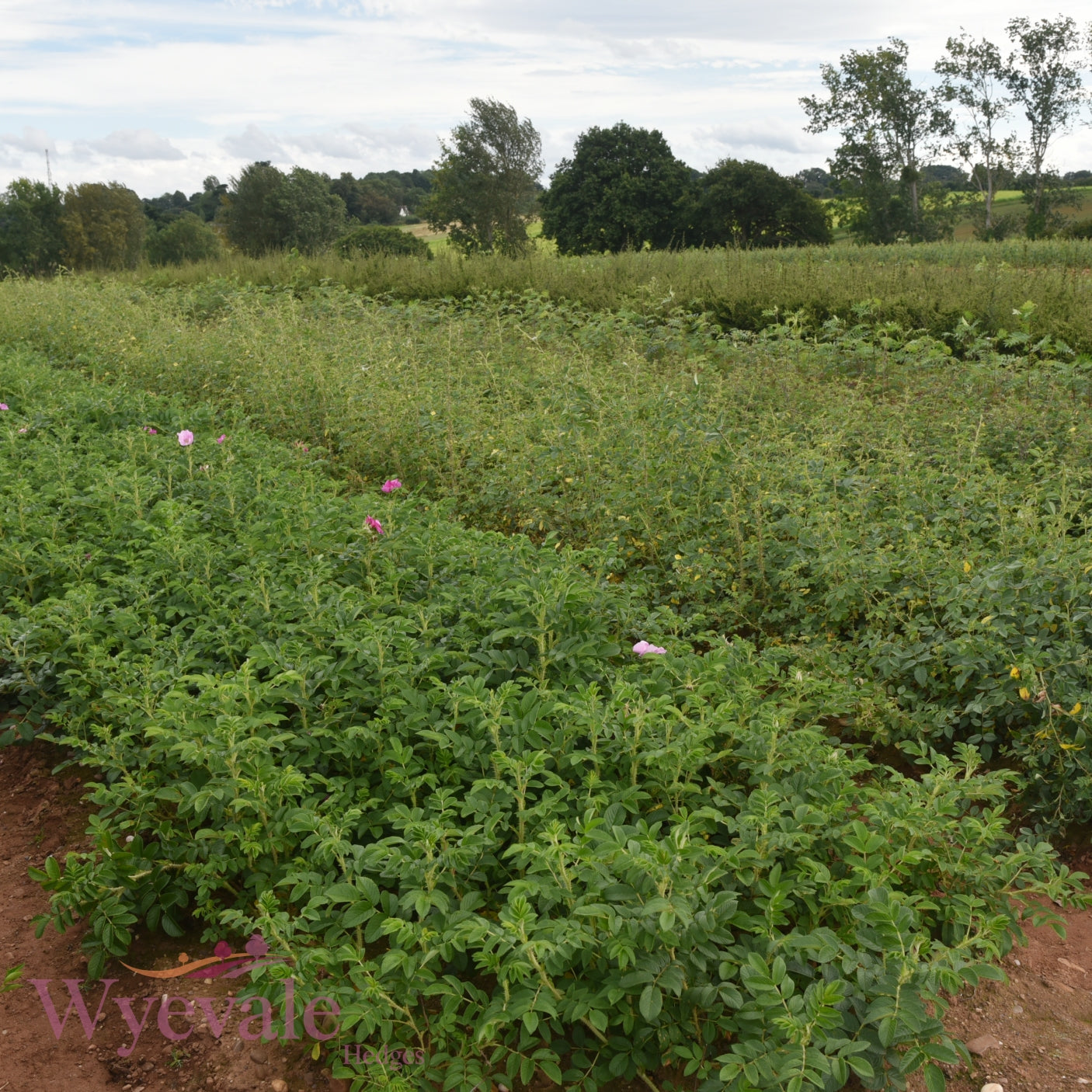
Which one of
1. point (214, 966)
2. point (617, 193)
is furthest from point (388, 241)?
point (214, 966)

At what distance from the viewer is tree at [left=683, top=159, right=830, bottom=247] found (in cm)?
3297

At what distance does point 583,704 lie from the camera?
2.43 m

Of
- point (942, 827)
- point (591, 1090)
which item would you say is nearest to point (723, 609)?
point (942, 827)

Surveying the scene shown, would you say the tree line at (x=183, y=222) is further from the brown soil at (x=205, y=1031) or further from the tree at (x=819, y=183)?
the brown soil at (x=205, y=1031)

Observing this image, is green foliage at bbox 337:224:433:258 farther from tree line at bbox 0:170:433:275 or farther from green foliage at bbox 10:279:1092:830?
green foliage at bbox 10:279:1092:830

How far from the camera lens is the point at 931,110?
133ft

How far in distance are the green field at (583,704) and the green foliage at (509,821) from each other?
0.01 m

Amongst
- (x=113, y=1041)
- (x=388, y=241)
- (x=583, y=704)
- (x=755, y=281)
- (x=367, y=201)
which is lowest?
(x=113, y=1041)

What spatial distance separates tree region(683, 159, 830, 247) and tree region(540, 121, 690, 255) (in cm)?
118

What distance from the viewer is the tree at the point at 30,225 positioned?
44500 mm

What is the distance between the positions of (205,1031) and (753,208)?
35.3 m

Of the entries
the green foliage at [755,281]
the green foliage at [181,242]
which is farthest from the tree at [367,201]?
the green foliage at [755,281]

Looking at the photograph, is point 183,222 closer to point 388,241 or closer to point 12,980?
point 388,241

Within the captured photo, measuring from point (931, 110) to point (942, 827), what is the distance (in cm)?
4665
